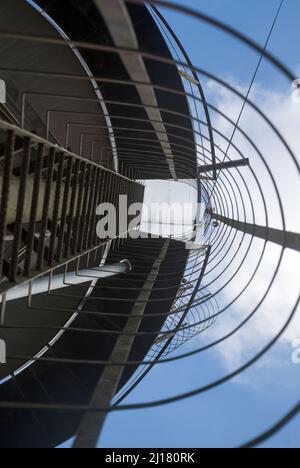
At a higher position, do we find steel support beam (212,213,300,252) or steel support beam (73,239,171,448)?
steel support beam (212,213,300,252)

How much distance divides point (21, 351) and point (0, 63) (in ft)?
22.9

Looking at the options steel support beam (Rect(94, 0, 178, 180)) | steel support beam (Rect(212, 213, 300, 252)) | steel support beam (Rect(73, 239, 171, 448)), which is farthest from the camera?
steel support beam (Rect(212, 213, 300, 252))

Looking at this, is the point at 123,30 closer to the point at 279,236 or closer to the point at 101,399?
the point at 101,399

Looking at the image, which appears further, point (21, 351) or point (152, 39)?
point (21, 351)

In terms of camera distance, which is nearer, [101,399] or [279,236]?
[101,399]

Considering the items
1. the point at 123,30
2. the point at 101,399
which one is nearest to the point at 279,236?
the point at 101,399

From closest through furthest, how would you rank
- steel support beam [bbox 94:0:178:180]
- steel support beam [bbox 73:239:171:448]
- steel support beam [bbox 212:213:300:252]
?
steel support beam [bbox 94:0:178:180] → steel support beam [bbox 73:239:171:448] → steel support beam [bbox 212:213:300:252]

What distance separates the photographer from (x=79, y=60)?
35.2 ft

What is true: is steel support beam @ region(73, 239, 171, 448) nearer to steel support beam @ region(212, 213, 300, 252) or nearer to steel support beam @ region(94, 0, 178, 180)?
steel support beam @ region(212, 213, 300, 252)

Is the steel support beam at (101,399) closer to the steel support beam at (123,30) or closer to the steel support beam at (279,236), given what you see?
the steel support beam at (279,236)
